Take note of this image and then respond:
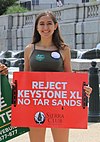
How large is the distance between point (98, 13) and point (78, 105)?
19258 mm

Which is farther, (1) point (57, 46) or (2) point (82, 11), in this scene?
(2) point (82, 11)

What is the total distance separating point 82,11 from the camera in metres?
24.1

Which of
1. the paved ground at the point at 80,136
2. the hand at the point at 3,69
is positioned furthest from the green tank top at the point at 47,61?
the paved ground at the point at 80,136

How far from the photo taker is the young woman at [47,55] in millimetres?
4199

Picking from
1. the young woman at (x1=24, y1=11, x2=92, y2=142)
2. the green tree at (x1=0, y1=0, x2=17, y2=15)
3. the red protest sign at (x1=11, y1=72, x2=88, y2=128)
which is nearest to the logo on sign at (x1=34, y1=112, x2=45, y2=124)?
the red protest sign at (x1=11, y1=72, x2=88, y2=128)

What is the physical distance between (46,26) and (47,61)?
33 cm

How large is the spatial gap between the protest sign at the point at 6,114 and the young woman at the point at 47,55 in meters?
0.28

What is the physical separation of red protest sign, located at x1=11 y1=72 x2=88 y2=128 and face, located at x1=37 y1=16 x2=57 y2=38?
0.39 meters

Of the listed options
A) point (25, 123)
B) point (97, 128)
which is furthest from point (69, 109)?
point (97, 128)

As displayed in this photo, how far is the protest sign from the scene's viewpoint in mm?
4426

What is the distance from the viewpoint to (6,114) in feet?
14.9

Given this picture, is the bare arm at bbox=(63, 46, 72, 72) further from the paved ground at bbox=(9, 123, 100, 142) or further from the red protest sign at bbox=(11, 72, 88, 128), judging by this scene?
the paved ground at bbox=(9, 123, 100, 142)

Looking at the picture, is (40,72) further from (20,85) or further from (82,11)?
(82,11)

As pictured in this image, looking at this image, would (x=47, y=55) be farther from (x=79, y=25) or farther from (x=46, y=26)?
(x=79, y=25)
